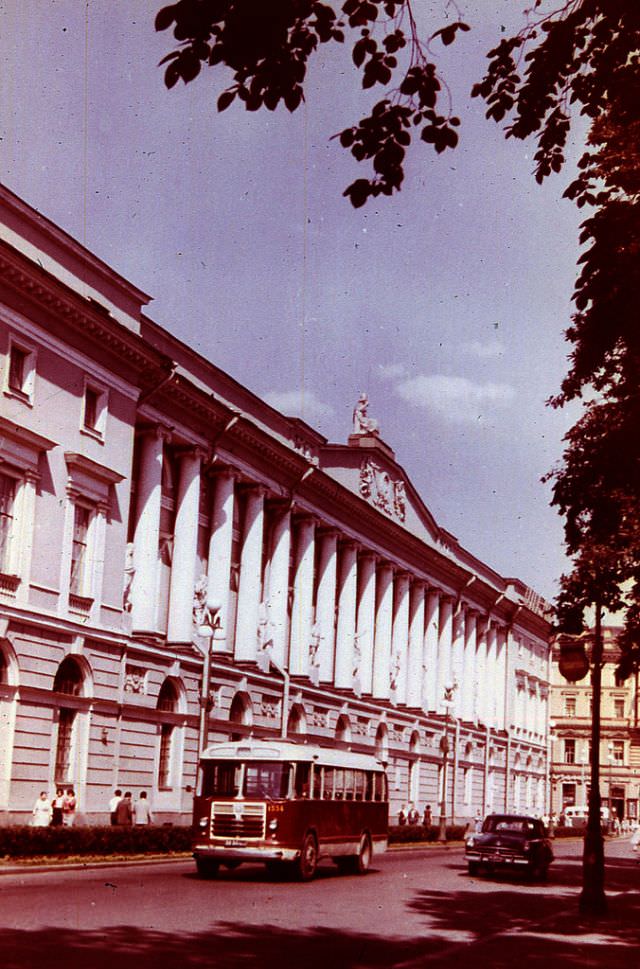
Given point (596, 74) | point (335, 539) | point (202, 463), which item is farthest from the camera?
point (335, 539)

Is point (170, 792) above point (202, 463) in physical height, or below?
below

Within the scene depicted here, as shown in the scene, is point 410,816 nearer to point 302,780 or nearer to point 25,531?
point 25,531

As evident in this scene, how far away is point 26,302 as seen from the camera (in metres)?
36.7

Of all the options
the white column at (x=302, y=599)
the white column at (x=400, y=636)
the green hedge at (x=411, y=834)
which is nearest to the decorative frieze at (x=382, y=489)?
the white column at (x=400, y=636)

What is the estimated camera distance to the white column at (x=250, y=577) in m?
53.5

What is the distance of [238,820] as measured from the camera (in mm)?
27312

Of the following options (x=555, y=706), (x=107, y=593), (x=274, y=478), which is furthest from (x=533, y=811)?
(x=107, y=593)

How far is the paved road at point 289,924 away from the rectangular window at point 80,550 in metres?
12.5

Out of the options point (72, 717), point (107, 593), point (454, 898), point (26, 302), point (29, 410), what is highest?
point (26, 302)

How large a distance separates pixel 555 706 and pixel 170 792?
340 feet

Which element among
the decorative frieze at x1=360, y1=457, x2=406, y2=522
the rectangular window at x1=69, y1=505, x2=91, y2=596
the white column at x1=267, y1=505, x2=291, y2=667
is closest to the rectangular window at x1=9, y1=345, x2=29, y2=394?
the rectangular window at x1=69, y1=505, x2=91, y2=596

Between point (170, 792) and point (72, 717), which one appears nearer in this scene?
point (72, 717)

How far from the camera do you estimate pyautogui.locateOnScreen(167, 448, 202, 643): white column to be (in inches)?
1873

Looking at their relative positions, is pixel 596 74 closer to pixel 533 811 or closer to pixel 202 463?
pixel 202 463
